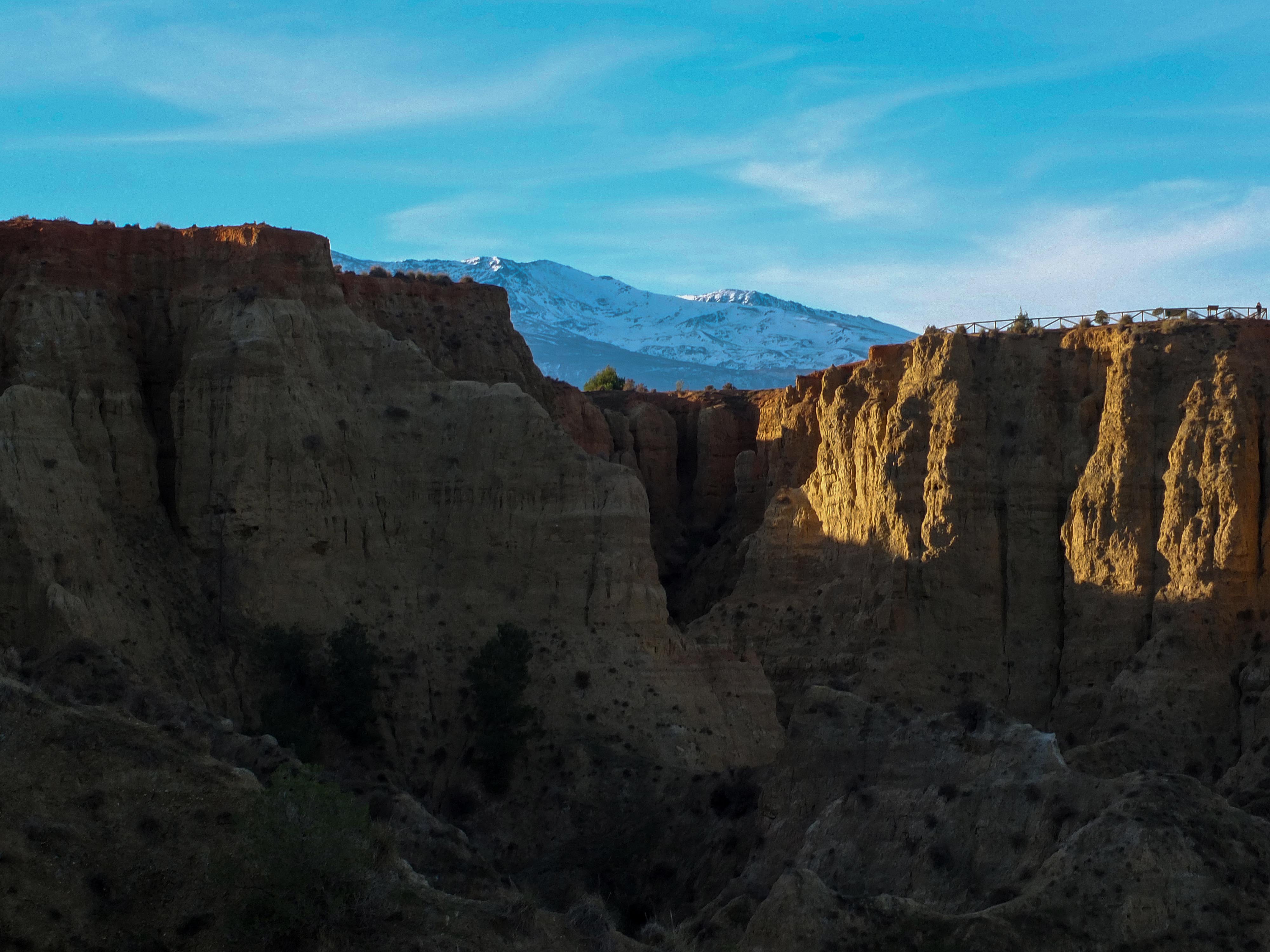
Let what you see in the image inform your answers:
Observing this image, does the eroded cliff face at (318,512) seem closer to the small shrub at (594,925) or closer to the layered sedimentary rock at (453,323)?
the layered sedimentary rock at (453,323)

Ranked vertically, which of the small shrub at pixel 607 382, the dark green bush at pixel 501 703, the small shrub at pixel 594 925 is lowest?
the small shrub at pixel 594 925

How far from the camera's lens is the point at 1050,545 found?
6775cm

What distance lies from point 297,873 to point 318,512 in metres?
29.2

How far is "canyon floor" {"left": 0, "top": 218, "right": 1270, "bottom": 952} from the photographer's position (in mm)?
46906

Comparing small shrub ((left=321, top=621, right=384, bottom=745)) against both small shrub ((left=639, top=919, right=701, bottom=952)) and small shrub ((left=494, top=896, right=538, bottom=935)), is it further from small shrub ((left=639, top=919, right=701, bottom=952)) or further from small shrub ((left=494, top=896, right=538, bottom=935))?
small shrub ((left=494, top=896, right=538, bottom=935))

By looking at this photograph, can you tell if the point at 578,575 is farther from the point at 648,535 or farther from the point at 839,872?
the point at 839,872

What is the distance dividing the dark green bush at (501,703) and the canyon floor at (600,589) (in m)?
0.10

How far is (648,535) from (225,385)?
13641 mm

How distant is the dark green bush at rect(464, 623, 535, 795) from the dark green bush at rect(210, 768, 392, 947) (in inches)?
881

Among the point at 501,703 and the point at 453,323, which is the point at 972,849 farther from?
the point at 453,323

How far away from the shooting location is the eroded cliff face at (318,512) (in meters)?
58.6

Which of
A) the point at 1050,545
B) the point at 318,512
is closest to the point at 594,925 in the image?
the point at 318,512

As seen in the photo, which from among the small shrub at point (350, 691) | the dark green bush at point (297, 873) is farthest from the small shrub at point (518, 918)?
the small shrub at point (350, 691)

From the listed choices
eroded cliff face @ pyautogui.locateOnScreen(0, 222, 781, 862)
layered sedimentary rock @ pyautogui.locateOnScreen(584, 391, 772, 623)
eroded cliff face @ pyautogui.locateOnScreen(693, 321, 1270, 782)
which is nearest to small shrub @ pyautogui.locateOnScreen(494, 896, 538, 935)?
eroded cliff face @ pyautogui.locateOnScreen(0, 222, 781, 862)
